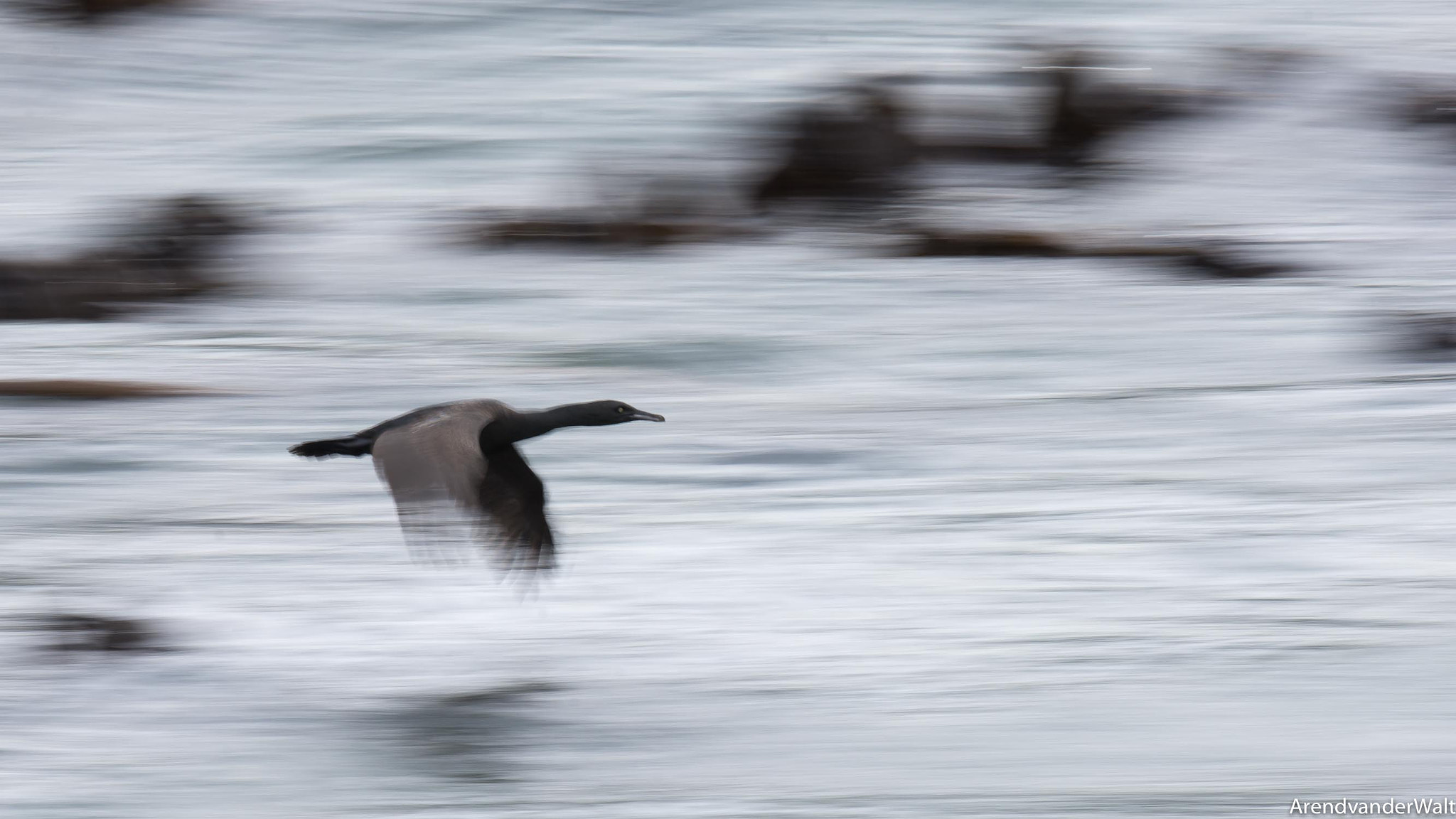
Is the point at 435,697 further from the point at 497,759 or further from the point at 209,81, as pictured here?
the point at 209,81

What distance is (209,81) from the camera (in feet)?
50.5

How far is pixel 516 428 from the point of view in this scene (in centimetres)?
545

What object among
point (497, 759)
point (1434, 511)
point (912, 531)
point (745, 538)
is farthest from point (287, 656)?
point (1434, 511)

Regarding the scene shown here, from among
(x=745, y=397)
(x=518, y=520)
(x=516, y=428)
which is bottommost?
(x=745, y=397)

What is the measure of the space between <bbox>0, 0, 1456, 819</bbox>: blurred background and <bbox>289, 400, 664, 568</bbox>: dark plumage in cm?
101

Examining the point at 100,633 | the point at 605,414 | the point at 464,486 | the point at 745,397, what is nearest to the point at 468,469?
the point at 464,486

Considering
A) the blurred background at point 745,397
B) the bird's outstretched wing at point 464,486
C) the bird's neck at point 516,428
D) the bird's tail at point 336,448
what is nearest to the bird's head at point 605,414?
the bird's neck at point 516,428

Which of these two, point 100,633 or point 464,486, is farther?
point 100,633

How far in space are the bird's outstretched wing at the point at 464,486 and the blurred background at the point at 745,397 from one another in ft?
3.27

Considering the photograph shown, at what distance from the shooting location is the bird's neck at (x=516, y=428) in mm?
5363

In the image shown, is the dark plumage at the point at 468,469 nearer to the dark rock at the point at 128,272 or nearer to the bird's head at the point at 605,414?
the bird's head at the point at 605,414

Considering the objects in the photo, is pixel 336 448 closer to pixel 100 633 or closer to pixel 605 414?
pixel 605 414

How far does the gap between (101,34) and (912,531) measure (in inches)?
400

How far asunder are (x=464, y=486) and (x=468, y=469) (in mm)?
88
